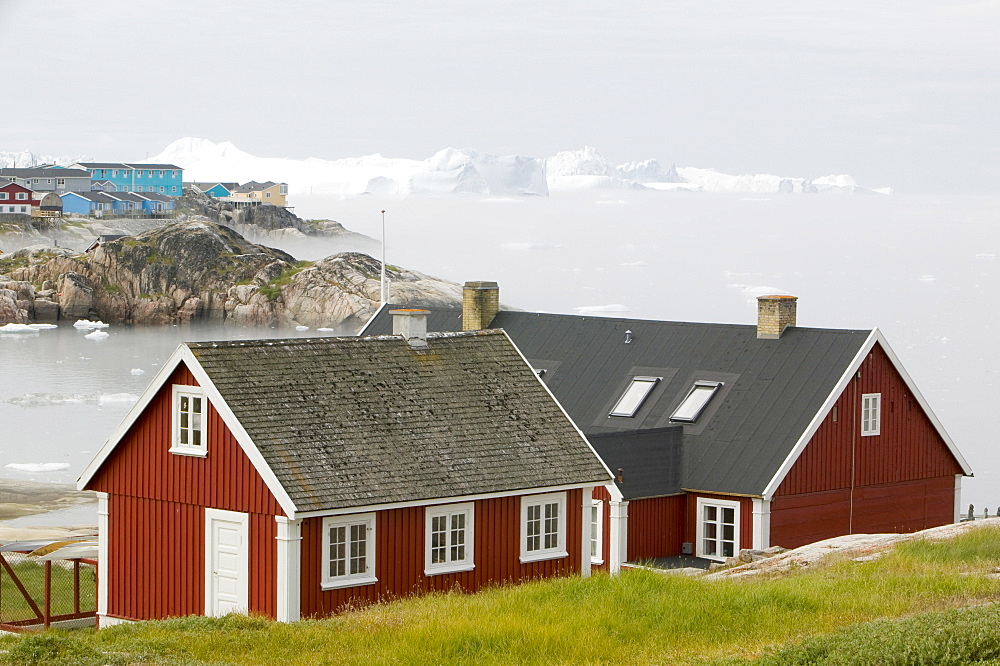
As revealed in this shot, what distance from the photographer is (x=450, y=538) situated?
25.7 m

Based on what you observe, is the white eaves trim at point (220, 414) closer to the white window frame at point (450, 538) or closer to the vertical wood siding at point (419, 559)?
the vertical wood siding at point (419, 559)

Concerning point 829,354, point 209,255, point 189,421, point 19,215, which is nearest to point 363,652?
point 189,421

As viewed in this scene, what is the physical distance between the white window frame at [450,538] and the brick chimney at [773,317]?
40.9 ft

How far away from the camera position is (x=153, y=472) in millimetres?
26078

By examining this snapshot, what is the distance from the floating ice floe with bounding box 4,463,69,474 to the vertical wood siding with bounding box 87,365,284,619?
135ft

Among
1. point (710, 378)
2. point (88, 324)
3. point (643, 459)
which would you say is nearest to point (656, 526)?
point (643, 459)

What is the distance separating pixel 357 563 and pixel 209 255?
136321 millimetres

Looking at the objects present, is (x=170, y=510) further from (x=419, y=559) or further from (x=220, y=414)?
(x=419, y=559)

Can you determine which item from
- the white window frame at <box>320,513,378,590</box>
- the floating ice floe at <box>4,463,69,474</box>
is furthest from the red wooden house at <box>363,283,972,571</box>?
the floating ice floe at <box>4,463,69,474</box>

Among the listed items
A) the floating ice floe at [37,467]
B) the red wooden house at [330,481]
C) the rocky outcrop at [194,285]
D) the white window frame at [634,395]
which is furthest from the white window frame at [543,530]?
the rocky outcrop at [194,285]

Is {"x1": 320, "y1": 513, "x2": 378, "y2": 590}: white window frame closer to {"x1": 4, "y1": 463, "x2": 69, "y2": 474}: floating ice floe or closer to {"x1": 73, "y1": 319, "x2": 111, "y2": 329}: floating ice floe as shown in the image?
{"x1": 4, "y1": 463, "x2": 69, "y2": 474}: floating ice floe

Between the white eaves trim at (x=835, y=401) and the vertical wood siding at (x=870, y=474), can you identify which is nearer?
the white eaves trim at (x=835, y=401)

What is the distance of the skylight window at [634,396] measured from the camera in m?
35.8

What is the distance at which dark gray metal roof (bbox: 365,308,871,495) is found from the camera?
3319cm
